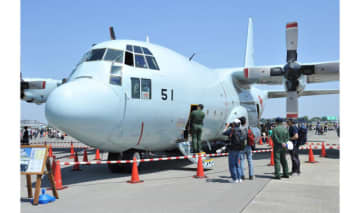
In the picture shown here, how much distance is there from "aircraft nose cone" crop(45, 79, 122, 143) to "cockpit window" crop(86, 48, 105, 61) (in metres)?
0.98

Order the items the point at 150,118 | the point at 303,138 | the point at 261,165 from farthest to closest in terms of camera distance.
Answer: the point at 261,165 → the point at 303,138 → the point at 150,118

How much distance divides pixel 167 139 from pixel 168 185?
2.02m

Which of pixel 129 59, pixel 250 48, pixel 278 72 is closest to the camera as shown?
pixel 129 59

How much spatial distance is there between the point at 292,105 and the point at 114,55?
8.31 m

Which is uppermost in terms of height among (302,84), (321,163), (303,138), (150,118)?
(302,84)

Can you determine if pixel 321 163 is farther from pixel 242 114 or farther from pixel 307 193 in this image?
pixel 307 193

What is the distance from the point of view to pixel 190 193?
23.4 ft

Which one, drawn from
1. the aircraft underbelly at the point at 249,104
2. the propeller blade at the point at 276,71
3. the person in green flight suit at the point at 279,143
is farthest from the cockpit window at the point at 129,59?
the aircraft underbelly at the point at 249,104

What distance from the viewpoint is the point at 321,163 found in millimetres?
12250

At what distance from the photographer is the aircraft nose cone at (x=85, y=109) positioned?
23.2 feet

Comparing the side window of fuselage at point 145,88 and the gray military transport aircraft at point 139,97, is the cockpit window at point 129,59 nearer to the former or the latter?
the gray military transport aircraft at point 139,97

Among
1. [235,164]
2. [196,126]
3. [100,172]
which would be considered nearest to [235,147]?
[235,164]

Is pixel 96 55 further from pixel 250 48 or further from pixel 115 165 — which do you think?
pixel 250 48
